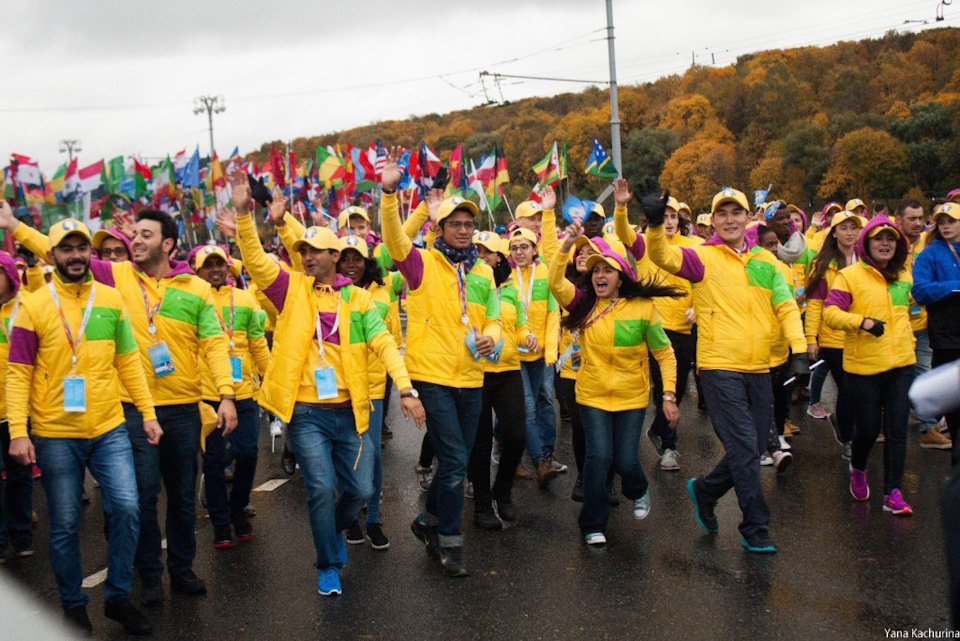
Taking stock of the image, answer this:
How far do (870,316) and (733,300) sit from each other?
1.42 meters

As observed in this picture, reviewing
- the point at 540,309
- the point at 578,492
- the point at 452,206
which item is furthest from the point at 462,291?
the point at 540,309

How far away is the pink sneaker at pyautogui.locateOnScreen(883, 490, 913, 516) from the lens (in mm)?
6105

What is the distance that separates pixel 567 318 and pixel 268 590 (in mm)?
2666

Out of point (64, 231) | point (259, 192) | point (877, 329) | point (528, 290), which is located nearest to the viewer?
point (64, 231)

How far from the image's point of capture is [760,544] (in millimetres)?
5504

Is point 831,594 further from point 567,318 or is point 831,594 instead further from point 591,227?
point 591,227

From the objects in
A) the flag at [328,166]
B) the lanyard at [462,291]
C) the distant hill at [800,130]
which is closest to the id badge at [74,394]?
the lanyard at [462,291]

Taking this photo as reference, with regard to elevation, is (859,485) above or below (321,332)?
below

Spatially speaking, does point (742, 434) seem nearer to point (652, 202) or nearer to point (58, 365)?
point (652, 202)

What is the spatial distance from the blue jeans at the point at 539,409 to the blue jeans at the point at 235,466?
2.22m

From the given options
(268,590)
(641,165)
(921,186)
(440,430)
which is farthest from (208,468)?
(641,165)

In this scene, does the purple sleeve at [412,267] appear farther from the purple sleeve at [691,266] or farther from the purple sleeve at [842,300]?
the purple sleeve at [842,300]

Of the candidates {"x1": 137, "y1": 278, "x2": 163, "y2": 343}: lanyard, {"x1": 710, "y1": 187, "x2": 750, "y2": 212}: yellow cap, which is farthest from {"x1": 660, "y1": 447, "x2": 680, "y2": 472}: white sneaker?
{"x1": 137, "y1": 278, "x2": 163, "y2": 343}: lanyard

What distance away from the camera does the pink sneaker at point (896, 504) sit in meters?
6.11
